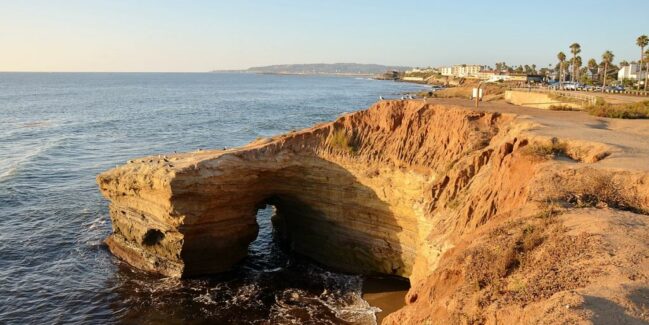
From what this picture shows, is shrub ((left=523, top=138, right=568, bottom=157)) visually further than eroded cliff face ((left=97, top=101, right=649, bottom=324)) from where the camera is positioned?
Yes

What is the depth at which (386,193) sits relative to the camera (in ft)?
64.6

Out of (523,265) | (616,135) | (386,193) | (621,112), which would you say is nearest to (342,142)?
(386,193)

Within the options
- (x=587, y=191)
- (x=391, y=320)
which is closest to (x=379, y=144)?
(x=587, y=191)

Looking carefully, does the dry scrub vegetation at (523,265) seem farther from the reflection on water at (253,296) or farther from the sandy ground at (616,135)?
the reflection on water at (253,296)

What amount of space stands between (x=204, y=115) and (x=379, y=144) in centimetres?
5055

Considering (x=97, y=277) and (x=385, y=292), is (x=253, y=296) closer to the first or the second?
(x=385, y=292)

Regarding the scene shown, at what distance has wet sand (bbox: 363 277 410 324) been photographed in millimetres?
17802

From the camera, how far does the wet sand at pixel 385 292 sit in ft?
58.4

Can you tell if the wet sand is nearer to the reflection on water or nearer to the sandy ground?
the reflection on water

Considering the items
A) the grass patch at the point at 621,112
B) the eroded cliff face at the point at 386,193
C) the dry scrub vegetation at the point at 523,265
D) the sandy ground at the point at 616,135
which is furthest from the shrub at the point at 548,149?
the grass patch at the point at 621,112

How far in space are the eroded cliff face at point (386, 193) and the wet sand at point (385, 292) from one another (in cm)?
48

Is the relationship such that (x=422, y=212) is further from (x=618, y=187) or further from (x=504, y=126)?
(x=618, y=187)

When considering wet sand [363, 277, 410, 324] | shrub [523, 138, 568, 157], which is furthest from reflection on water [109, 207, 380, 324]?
shrub [523, 138, 568, 157]

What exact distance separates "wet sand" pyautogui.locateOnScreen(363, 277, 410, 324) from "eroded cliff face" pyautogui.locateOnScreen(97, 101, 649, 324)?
483 mm
